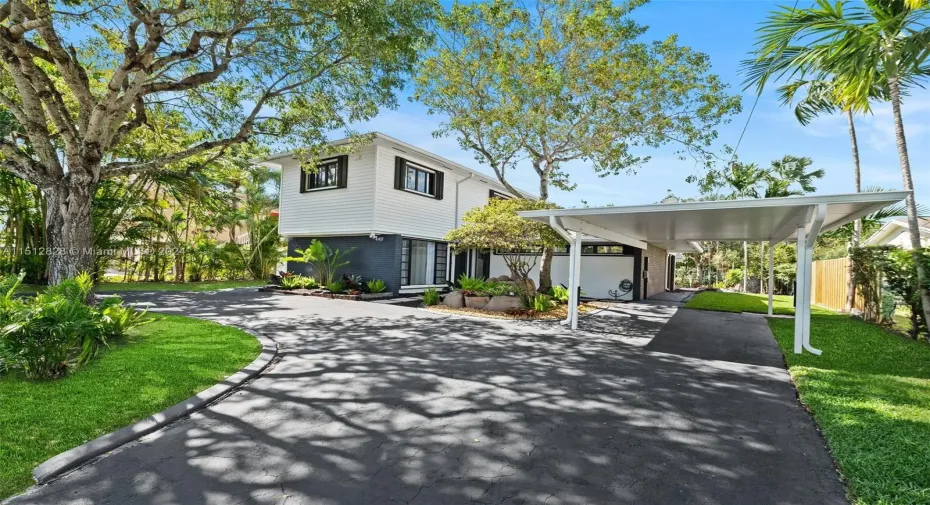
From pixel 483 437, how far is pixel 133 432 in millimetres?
2830

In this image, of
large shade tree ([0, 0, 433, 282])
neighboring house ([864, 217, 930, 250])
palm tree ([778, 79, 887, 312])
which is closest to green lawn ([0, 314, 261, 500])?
large shade tree ([0, 0, 433, 282])

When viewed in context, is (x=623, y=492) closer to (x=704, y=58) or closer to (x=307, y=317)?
(x=307, y=317)

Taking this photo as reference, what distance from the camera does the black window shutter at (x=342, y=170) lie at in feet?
48.2

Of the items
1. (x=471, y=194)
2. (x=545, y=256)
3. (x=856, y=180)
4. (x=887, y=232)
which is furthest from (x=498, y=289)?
(x=887, y=232)

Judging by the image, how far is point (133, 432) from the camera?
3396mm

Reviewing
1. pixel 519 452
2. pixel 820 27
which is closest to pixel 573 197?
pixel 820 27

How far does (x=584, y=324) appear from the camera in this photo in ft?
32.0

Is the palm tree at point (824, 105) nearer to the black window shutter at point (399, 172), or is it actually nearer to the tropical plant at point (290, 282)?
the black window shutter at point (399, 172)

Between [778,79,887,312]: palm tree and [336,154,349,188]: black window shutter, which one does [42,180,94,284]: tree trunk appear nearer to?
[336,154,349,188]: black window shutter

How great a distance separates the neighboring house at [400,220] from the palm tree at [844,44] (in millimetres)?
10052

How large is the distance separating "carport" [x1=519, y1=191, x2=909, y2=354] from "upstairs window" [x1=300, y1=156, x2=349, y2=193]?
839cm

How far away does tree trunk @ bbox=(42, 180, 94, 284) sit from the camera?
7293 millimetres

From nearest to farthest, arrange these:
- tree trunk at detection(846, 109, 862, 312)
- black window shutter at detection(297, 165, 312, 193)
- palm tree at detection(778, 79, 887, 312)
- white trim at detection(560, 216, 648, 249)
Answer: palm tree at detection(778, 79, 887, 312) < white trim at detection(560, 216, 648, 249) < tree trunk at detection(846, 109, 862, 312) < black window shutter at detection(297, 165, 312, 193)

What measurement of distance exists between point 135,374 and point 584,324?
821 cm
